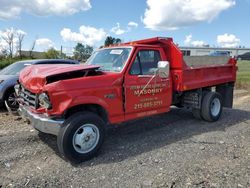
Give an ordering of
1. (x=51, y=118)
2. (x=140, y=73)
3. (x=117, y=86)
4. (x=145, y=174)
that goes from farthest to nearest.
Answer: (x=140, y=73), (x=117, y=86), (x=51, y=118), (x=145, y=174)

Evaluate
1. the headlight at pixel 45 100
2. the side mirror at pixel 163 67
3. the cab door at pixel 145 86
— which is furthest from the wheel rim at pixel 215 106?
the headlight at pixel 45 100

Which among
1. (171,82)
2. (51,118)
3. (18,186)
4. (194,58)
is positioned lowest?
(18,186)

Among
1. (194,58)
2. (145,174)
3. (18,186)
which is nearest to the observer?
(18,186)

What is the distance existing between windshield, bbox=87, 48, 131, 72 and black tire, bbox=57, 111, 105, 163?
1242 mm

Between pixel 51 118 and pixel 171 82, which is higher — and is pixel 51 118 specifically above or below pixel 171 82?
below

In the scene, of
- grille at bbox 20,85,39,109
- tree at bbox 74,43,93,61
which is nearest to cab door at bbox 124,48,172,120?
grille at bbox 20,85,39,109

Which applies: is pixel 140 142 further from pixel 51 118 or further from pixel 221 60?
pixel 221 60

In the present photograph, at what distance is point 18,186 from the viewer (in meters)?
4.28

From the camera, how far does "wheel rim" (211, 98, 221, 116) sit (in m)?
8.09

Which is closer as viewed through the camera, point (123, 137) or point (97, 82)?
point (97, 82)

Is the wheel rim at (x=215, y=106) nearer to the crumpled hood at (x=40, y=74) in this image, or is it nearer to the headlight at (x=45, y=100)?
the crumpled hood at (x=40, y=74)

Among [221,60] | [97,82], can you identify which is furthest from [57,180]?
[221,60]

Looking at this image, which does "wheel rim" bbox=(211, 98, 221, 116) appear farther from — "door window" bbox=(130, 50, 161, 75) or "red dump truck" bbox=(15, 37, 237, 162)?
"door window" bbox=(130, 50, 161, 75)

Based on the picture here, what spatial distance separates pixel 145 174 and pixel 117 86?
5.77ft
